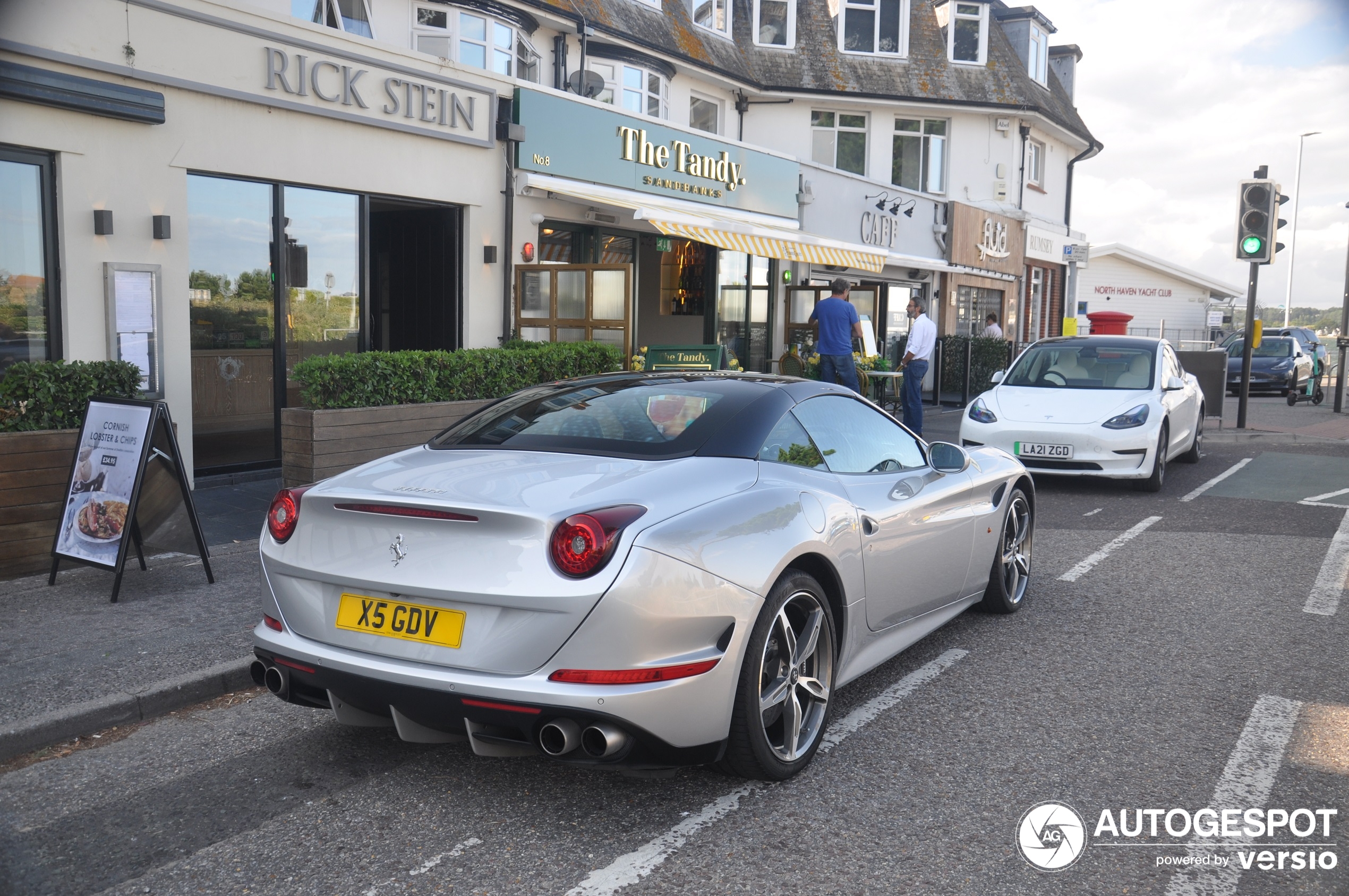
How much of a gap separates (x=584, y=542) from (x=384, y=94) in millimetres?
8568

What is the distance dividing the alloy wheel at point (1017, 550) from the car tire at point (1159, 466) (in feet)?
15.6

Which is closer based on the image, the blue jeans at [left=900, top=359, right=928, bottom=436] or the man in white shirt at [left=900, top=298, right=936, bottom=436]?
the blue jeans at [left=900, top=359, right=928, bottom=436]

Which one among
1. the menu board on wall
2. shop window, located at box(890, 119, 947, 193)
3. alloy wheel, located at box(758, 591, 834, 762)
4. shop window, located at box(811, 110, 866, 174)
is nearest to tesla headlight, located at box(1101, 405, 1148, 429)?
alloy wheel, located at box(758, 591, 834, 762)

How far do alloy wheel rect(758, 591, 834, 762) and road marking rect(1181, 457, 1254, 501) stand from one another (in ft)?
24.5

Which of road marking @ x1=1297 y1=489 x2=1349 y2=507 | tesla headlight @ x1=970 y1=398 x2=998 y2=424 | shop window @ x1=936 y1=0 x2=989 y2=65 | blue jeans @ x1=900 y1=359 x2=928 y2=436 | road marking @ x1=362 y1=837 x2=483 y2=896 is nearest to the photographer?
road marking @ x1=362 y1=837 x2=483 y2=896

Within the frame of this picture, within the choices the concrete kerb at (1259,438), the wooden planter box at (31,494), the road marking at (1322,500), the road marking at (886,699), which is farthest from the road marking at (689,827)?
the concrete kerb at (1259,438)

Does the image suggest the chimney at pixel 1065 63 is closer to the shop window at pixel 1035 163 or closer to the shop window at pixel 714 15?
the shop window at pixel 1035 163

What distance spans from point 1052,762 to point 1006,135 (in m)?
24.2

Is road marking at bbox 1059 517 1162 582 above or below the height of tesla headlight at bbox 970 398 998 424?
below

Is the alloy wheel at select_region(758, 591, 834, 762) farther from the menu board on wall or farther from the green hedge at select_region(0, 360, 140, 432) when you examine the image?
the green hedge at select_region(0, 360, 140, 432)

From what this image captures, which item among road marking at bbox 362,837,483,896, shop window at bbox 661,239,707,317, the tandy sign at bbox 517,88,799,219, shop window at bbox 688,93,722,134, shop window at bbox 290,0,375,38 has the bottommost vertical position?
road marking at bbox 362,837,483,896

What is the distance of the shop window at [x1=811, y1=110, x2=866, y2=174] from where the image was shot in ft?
76.3

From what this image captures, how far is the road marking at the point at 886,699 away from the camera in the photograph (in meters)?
4.09

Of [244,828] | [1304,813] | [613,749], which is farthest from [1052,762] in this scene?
[244,828]
